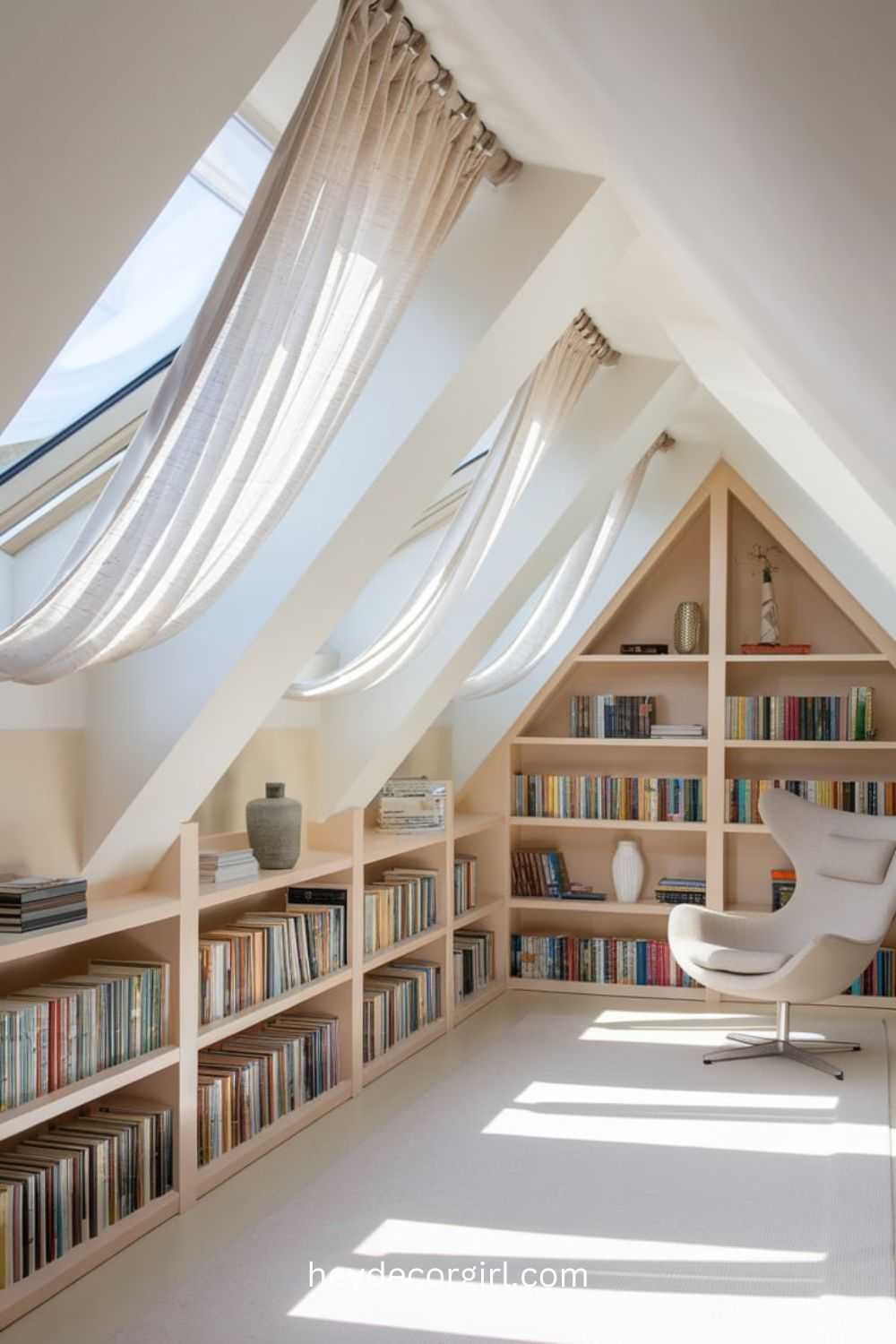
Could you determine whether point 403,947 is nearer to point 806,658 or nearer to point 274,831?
point 274,831

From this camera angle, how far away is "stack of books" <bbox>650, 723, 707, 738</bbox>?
6.55 metres

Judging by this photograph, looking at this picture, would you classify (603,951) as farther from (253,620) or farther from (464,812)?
(253,620)

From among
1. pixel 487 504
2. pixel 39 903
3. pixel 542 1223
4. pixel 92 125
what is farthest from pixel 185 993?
pixel 92 125

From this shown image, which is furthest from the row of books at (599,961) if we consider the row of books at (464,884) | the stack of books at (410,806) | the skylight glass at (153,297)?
the skylight glass at (153,297)

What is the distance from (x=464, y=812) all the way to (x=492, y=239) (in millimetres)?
3997

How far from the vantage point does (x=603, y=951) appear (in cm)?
660

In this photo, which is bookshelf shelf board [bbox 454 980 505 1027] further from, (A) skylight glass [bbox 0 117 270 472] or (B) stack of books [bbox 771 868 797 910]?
(A) skylight glass [bbox 0 117 270 472]

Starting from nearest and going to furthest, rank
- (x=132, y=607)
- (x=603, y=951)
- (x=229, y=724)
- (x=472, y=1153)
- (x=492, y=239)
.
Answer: (x=132, y=607) → (x=492, y=239) → (x=229, y=724) → (x=472, y=1153) → (x=603, y=951)

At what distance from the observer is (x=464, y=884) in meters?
6.21

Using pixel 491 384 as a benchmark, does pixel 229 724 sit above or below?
below

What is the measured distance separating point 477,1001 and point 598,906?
0.80 meters

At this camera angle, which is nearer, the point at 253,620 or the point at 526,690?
the point at 253,620

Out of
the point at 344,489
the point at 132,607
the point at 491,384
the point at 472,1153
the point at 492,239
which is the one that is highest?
the point at 492,239

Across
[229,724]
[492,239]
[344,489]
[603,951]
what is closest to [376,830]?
[603,951]
